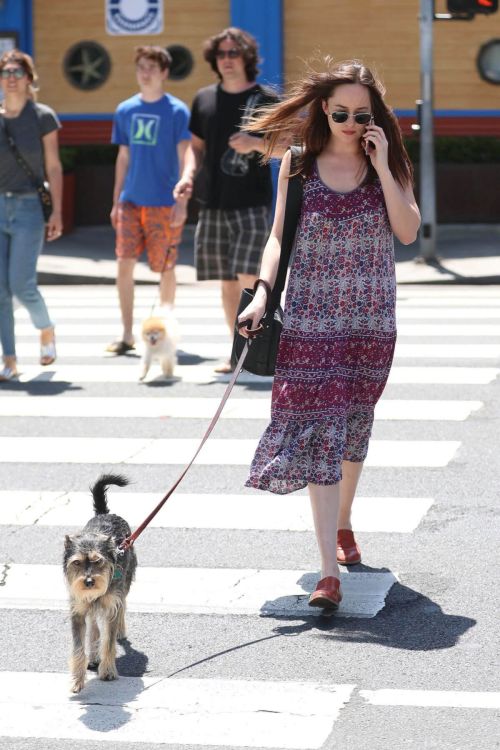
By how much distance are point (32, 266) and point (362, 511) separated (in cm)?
419

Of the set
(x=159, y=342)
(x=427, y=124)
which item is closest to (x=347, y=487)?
Result: (x=159, y=342)

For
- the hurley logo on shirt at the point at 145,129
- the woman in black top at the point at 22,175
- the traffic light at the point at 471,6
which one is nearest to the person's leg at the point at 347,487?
the woman in black top at the point at 22,175

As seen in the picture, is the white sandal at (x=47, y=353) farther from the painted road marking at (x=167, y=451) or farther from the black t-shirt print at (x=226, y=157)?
the painted road marking at (x=167, y=451)

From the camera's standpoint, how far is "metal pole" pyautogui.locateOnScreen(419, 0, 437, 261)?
1638cm

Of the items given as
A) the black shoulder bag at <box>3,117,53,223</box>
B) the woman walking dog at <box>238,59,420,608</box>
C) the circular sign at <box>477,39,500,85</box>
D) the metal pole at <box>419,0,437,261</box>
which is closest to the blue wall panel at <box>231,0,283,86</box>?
the circular sign at <box>477,39,500,85</box>

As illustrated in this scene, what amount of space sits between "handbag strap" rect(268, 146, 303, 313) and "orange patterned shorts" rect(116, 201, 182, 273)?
216 inches

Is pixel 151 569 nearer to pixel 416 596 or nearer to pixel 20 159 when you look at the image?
pixel 416 596

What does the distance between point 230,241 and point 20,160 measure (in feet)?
5.02

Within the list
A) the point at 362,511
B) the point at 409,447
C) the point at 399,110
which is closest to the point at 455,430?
the point at 409,447

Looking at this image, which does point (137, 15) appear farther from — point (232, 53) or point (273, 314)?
point (273, 314)

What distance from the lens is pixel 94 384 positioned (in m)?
10.1

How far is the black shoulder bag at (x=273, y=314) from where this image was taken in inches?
214

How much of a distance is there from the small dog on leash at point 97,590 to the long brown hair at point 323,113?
1.62 metres

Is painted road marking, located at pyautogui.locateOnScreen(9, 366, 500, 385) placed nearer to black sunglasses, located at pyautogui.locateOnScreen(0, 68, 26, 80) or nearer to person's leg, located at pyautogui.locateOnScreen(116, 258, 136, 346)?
person's leg, located at pyautogui.locateOnScreen(116, 258, 136, 346)
